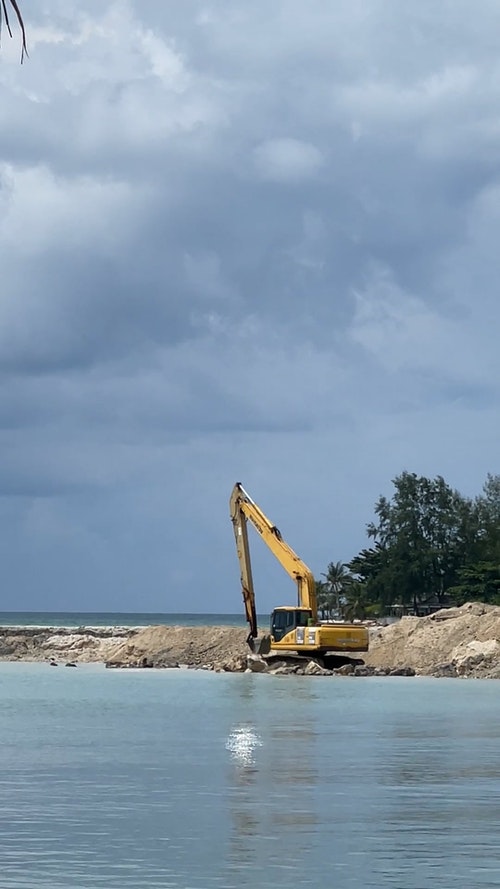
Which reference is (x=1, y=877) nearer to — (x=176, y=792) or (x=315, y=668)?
(x=176, y=792)

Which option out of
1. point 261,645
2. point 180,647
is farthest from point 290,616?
point 180,647

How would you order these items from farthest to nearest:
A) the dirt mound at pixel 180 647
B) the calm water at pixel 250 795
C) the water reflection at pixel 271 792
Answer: the dirt mound at pixel 180 647
the water reflection at pixel 271 792
the calm water at pixel 250 795

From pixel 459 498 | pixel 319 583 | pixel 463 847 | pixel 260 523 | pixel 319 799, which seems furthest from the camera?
→ pixel 319 583

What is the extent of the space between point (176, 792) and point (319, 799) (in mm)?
2388

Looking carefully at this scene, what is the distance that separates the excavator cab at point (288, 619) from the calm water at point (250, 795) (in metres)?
15.1

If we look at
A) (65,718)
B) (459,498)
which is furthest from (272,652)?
(459,498)

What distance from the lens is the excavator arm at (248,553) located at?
59.7m

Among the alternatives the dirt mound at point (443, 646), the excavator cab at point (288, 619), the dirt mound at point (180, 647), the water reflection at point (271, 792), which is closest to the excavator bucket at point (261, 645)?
the excavator cab at point (288, 619)

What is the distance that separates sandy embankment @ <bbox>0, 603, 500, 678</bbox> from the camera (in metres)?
61.8

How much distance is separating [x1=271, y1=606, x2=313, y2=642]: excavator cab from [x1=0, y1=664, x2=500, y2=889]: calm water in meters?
15.1

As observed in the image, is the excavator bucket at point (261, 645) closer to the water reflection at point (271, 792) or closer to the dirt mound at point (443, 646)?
the dirt mound at point (443, 646)

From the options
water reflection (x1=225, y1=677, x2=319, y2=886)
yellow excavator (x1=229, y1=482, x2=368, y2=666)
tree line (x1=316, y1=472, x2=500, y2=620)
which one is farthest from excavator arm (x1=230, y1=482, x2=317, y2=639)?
tree line (x1=316, y1=472, x2=500, y2=620)

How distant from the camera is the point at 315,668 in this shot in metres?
58.2

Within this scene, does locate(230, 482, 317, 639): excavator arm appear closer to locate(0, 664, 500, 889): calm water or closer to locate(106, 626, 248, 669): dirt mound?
locate(106, 626, 248, 669): dirt mound
